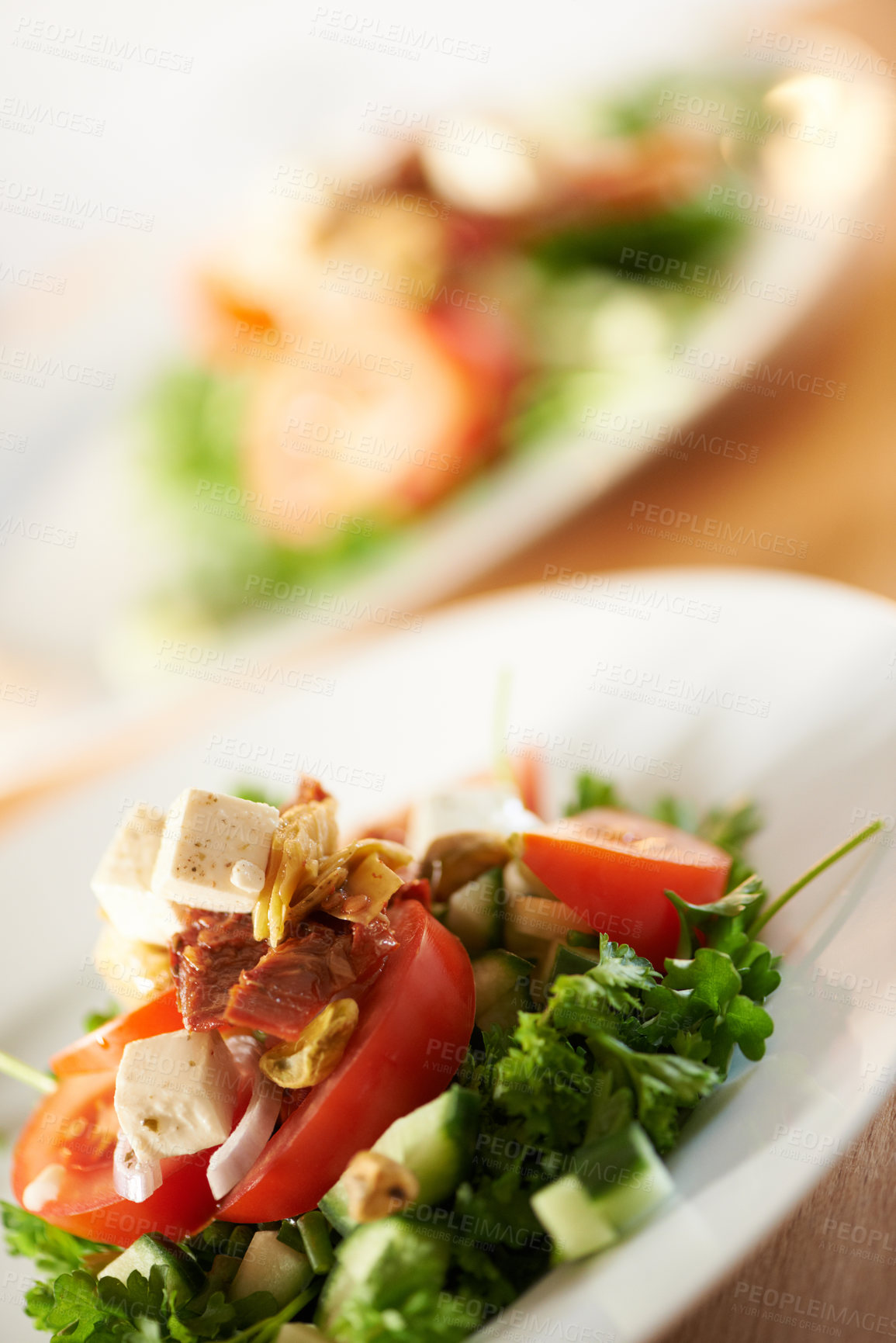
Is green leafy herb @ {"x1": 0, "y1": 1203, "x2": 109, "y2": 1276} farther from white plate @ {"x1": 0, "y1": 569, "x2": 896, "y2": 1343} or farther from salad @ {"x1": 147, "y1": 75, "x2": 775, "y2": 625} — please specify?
salad @ {"x1": 147, "y1": 75, "x2": 775, "y2": 625}

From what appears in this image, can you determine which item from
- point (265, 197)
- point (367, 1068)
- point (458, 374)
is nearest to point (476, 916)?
point (367, 1068)

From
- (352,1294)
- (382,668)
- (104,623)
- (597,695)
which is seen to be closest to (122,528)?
(104,623)

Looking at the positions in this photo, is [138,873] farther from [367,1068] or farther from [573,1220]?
[573,1220]

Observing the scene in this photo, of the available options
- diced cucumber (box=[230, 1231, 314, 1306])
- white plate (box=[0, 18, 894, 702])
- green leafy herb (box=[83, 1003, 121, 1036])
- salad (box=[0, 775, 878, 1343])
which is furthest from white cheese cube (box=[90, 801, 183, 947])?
white plate (box=[0, 18, 894, 702])

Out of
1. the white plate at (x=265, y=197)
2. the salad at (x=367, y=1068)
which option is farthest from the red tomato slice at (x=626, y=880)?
the white plate at (x=265, y=197)

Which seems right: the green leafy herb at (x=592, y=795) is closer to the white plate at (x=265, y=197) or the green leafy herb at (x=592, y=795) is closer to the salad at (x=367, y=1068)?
the salad at (x=367, y=1068)
